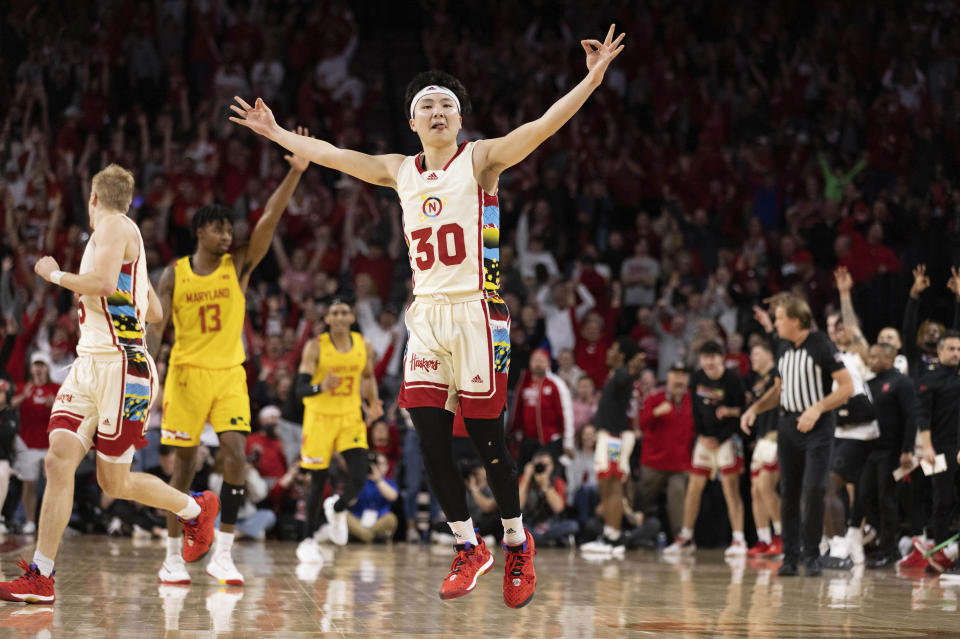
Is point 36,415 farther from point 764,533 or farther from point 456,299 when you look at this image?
point 456,299

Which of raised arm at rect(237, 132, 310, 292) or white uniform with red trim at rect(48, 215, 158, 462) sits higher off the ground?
raised arm at rect(237, 132, 310, 292)

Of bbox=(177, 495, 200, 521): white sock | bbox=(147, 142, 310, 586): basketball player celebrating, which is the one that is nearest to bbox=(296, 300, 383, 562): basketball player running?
bbox=(147, 142, 310, 586): basketball player celebrating

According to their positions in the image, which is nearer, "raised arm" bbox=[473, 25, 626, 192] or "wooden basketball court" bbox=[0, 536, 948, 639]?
"raised arm" bbox=[473, 25, 626, 192]

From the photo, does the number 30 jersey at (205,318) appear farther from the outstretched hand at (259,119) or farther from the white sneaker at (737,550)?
the white sneaker at (737,550)

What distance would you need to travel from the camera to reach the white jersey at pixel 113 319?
686cm

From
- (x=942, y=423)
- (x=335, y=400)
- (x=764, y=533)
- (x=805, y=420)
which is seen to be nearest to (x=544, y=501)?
(x=764, y=533)

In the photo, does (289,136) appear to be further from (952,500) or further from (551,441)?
(551,441)

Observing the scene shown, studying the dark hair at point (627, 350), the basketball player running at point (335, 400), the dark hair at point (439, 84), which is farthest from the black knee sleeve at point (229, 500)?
the dark hair at point (627, 350)

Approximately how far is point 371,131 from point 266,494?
25.2 feet

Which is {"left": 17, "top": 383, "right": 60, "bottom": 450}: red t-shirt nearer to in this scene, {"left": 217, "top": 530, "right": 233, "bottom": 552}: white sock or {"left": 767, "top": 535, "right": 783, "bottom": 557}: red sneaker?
{"left": 217, "top": 530, "right": 233, "bottom": 552}: white sock

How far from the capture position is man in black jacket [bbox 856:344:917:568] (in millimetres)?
11484

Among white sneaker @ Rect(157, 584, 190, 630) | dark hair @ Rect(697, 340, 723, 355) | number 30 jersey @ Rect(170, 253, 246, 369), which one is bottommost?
white sneaker @ Rect(157, 584, 190, 630)

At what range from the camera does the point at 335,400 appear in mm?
11516

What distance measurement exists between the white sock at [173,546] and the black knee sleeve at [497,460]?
9.85 ft
